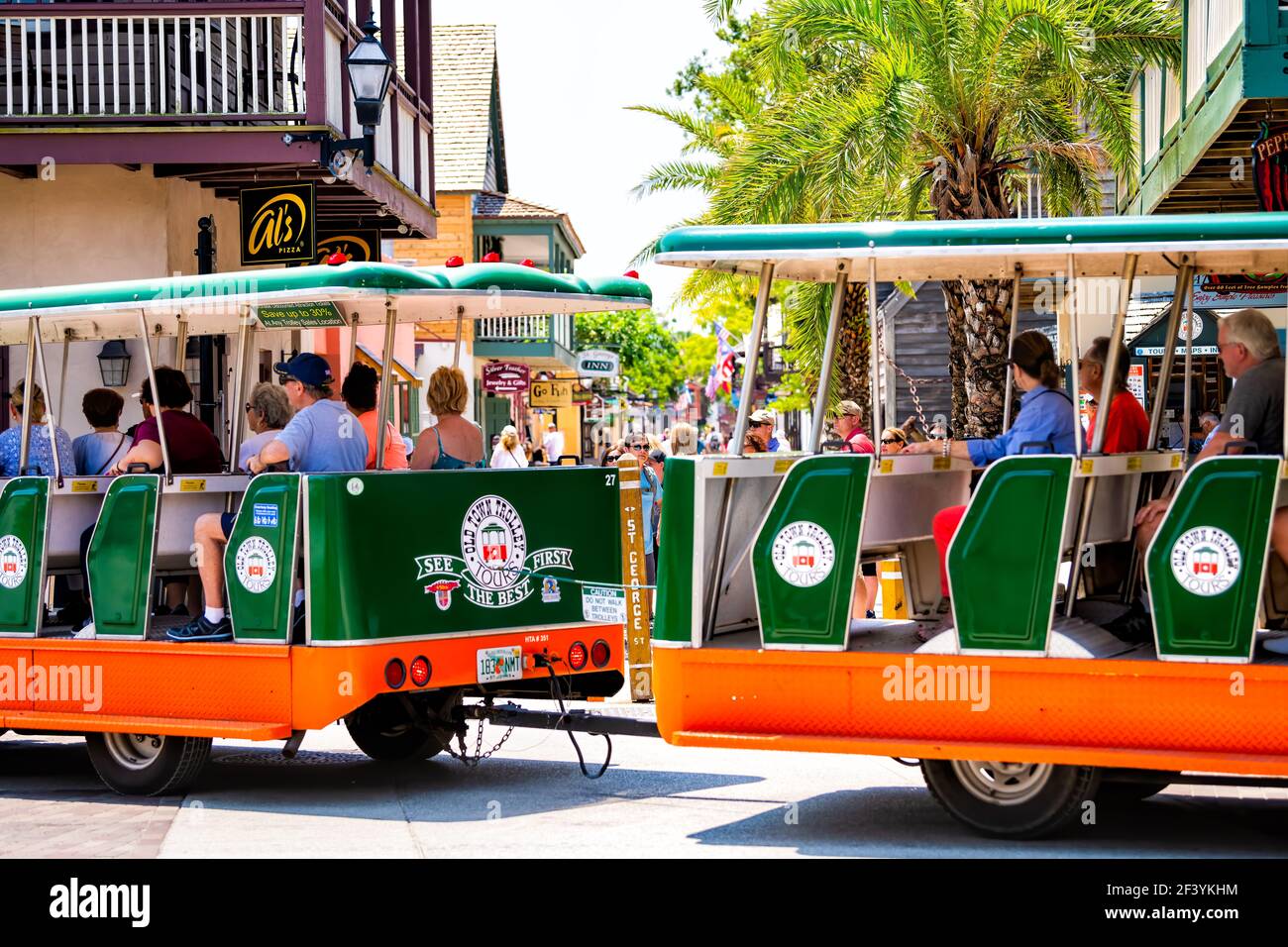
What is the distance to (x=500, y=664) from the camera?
9055 millimetres

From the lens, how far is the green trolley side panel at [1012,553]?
7.22 metres

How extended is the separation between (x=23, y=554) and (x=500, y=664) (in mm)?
2628

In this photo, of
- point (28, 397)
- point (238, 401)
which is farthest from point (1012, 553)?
point (28, 397)

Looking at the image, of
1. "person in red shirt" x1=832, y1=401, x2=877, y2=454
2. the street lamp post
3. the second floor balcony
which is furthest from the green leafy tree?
"person in red shirt" x1=832, y1=401, x2=877, y2=454

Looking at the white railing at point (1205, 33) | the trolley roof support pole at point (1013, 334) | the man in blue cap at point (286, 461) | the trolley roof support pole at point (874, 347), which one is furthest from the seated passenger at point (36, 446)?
the white railing at point (1205, 33)

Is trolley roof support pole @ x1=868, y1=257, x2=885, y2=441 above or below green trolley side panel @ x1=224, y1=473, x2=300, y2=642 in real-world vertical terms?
above

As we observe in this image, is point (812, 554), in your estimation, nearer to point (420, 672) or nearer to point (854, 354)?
point (420, 672)

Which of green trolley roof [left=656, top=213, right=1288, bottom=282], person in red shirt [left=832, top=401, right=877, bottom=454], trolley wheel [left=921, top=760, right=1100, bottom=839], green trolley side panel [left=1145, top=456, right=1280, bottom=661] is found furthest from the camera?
person in red shirt [left=832, top=401, right=877, bottom=454]

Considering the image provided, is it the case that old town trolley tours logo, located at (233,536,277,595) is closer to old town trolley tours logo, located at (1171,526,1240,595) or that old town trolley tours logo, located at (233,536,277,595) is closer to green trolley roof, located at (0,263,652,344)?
green trolley roof, located at (0,263,652,344)

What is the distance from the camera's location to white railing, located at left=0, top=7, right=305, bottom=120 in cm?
1566

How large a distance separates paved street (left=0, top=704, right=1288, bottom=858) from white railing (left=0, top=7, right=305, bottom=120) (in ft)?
23.6

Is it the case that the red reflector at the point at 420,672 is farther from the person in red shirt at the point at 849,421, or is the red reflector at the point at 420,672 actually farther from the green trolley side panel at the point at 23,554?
the person in red shirt at the point at 849,421

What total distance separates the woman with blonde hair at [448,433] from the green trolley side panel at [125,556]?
5.06 feet

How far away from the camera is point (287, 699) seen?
848 centimetres
